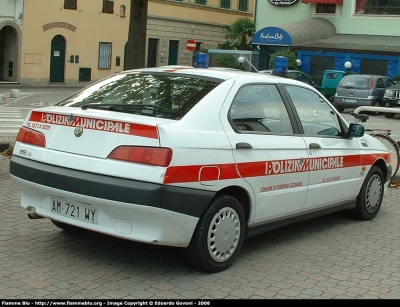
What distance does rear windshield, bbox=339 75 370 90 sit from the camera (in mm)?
28656

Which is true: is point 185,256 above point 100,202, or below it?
below

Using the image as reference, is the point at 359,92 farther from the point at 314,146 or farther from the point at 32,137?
the point at 32,137

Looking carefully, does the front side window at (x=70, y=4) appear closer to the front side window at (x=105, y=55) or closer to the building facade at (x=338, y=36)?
the front side window at (x=105, y=55)

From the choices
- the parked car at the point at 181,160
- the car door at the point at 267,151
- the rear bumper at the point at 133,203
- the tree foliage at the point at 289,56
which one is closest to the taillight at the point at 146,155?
the parked car at the point at 181,160

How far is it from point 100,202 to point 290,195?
189 centimetres

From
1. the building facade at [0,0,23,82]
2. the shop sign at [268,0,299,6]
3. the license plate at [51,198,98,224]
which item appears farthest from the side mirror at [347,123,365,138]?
the shop sign at [268,0,299,6]

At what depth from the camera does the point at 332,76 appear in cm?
3241

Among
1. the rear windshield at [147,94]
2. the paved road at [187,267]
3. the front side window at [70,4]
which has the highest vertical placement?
the front side window at [70,4]

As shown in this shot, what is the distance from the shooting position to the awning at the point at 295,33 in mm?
39375

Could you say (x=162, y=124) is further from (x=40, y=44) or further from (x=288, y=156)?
(x=40, y=44)

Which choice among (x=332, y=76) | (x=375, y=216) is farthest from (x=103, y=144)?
(x=332, y=76)

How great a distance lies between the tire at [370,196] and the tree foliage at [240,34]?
38202 millimetres

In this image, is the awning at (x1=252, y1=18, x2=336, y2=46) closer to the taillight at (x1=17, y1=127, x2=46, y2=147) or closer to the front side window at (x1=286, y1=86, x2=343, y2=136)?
the front side window at (x1=286, y1=86, x2=343, y2=136)

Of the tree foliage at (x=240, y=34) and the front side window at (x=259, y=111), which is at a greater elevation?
the tree foliage at (x=240, y=34)
